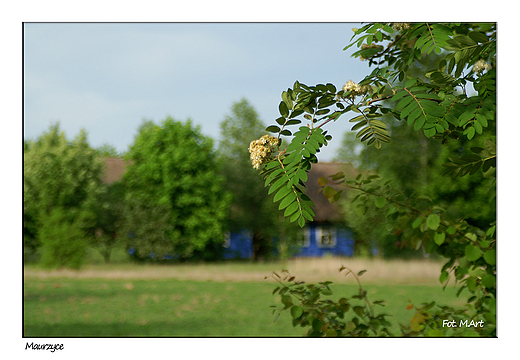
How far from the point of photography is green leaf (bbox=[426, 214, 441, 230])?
2260 millimetres

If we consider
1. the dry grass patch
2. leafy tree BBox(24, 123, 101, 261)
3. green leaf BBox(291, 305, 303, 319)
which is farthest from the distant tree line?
green leaf BBox(291, 305, 303, 319)

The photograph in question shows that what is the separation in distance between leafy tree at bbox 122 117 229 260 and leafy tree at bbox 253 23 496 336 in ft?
43.3

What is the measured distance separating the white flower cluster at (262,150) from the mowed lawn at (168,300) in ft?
19.0

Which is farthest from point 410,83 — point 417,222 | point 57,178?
point 57,178

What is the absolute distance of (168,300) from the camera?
9695 mm

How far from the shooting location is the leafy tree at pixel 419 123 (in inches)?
59.0

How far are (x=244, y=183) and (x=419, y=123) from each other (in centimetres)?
1572

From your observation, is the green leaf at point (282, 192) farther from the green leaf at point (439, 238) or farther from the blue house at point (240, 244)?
the blue house at point (240, 244)

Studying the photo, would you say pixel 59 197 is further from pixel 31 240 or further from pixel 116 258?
pixel 116 258

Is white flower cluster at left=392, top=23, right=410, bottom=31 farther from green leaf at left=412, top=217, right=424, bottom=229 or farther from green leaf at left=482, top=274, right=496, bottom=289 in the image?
green leaf at left=482, top=274, right=496, bottom=289

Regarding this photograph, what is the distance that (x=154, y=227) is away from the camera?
1504 cm

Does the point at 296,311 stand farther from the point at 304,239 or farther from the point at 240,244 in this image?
the point at 240,244

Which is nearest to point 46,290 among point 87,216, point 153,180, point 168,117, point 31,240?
point 87,216

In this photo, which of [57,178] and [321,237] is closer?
[57,178]
